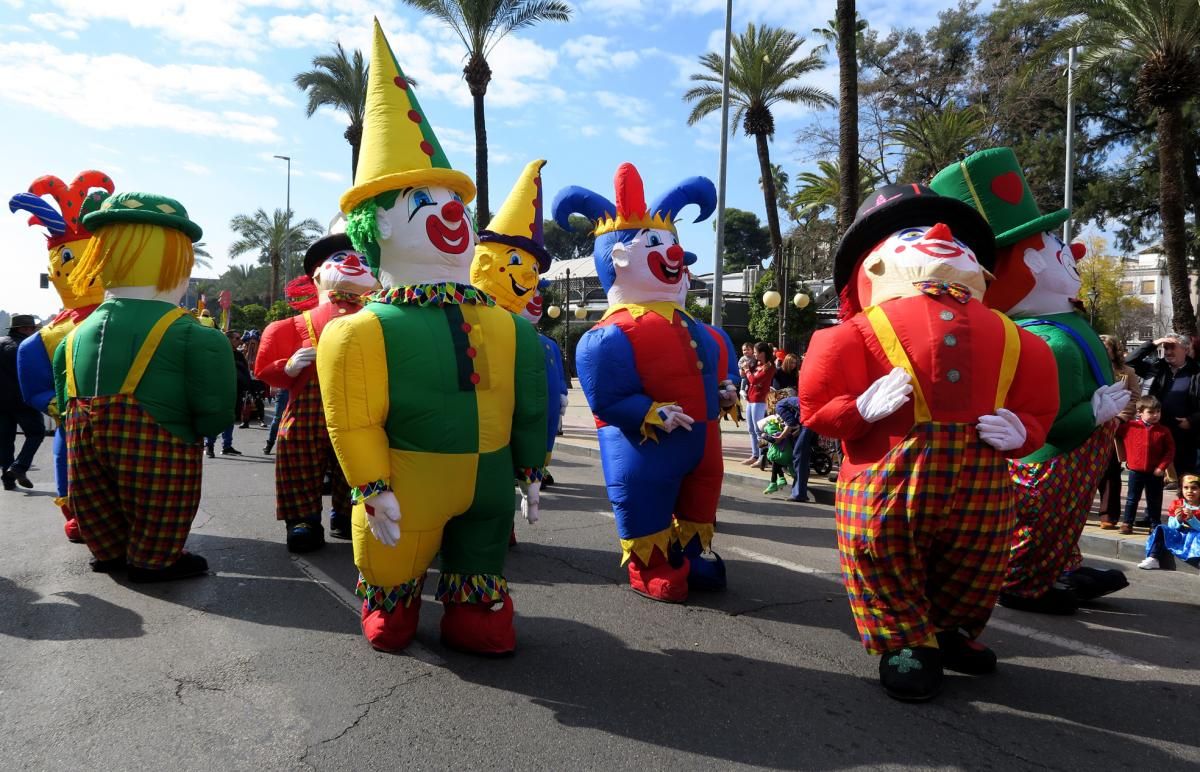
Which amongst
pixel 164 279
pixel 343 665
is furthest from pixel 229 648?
pixel 164 279

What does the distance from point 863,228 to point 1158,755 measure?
233 cm

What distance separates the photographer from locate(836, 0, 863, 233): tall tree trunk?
11.4 meters

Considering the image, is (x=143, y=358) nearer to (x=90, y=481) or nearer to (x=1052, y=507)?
(x=90, y=481)

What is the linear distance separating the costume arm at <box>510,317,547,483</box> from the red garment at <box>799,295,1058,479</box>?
1.19 m

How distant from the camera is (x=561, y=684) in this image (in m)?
3.36

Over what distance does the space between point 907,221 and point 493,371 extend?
77.7 inches

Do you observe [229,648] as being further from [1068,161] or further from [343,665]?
[1068,161]

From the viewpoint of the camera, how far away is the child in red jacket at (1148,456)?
6531 millimetres

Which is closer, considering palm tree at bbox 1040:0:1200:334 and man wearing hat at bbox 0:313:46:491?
man wearing hat at bbox 0:313:46:491

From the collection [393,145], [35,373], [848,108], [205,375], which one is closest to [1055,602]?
[393,145]

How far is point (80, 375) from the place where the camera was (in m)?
4.62

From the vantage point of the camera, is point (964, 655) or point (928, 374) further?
point (964, 655)

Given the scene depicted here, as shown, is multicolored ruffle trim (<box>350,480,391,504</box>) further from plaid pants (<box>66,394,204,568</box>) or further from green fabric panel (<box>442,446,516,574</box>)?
plaid pants (<box>66,394,204,568</box>)

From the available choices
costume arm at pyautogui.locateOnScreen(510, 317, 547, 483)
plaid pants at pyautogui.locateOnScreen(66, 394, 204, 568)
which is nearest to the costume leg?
plaid pants at pyautogui.locateOnScreen(66, 394, 204, 568)
